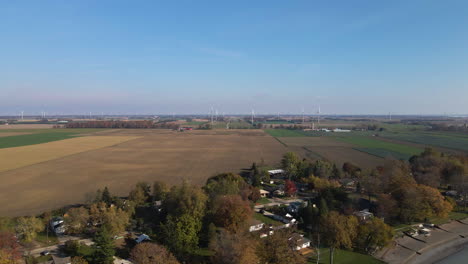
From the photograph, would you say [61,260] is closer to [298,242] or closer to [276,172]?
[298,242]

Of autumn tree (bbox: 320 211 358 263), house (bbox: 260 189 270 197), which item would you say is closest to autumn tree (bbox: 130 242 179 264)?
autumn tree (bbox: 320 211 358 263)

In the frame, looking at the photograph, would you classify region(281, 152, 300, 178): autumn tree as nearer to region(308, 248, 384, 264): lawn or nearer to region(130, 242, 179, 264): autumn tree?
region(308, 248, 384, 264): lawn

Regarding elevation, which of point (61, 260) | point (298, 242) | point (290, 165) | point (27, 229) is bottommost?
point (298, 242)

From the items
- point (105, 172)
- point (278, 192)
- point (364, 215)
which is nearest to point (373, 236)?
point (364, 215)

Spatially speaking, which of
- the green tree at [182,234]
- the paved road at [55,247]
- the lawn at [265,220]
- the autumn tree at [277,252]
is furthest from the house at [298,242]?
the paved road at [55,247]

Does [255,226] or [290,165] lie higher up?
[290,165]

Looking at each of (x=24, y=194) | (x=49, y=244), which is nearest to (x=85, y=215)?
(x=49, y=244)

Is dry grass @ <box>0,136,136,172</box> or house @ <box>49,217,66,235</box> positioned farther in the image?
dry grass @ <box>0,136,136,172</box>
